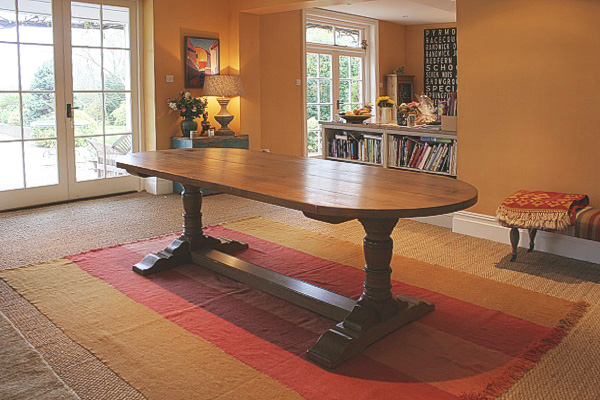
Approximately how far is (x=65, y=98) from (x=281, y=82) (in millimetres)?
2946

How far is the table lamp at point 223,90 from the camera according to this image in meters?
6.30

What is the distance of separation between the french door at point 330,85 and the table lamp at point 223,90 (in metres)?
2.16

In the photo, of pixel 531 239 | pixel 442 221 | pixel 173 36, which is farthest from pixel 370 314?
pixel 173 36

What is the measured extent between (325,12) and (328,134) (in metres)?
3.23

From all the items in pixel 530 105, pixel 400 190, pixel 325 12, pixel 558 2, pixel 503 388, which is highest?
pixel 325 12

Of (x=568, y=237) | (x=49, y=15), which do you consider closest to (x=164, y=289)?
(x=568, y=237)

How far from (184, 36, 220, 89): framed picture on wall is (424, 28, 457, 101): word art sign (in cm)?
479

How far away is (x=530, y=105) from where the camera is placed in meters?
4.12

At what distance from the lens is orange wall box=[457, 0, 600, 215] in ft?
12.6

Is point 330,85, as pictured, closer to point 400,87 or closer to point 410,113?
point 400,87

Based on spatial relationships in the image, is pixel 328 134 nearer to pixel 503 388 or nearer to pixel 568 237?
pixel 568 237

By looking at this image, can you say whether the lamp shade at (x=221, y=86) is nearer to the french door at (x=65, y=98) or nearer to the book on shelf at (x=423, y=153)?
the french door at (x=65, y=98)

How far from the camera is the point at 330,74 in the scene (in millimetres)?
8953

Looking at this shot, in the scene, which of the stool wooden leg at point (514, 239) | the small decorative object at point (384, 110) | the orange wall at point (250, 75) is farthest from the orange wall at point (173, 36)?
the stool wooden leg at point (514, 239)
